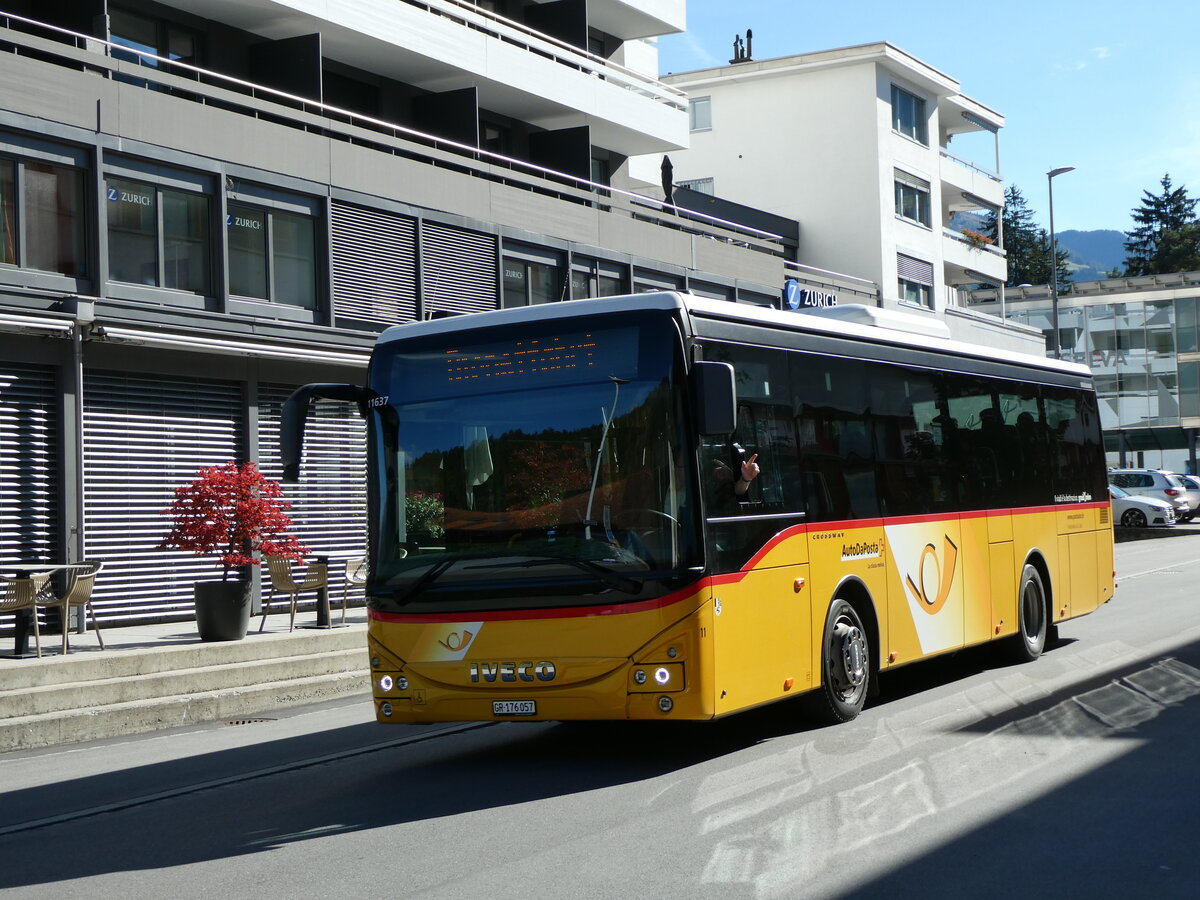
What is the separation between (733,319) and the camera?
987 cm

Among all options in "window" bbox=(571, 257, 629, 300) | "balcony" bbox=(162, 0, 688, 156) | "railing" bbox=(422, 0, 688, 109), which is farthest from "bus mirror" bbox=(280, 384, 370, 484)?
"window" bbox=(571, 257, 629, 300)

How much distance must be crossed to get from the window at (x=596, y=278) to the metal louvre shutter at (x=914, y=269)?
18718mm

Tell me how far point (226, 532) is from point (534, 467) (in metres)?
8.33

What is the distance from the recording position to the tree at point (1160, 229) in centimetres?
11900

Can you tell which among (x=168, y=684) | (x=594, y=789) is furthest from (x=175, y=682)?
(x=594, y=789)

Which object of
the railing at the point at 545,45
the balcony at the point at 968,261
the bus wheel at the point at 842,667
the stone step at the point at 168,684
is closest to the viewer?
the bus wheel at the point at 842,667

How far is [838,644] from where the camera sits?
10664 mm

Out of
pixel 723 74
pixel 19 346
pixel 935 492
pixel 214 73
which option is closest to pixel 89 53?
pixel 214 73

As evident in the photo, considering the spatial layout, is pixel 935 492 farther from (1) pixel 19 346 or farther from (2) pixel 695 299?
(1) pixel 19 346

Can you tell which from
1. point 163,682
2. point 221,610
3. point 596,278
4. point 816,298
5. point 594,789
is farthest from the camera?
point 816,298

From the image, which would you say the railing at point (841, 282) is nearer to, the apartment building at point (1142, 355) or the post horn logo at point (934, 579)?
the post horn logo at point (934, 579)

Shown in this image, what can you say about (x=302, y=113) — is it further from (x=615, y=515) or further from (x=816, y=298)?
(x=816, y=298)

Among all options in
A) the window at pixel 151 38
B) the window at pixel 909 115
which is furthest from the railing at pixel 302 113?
the window at pixel 909 115

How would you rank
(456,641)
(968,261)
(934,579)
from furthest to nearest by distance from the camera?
(968,261)
(934,579)
(456,641)
